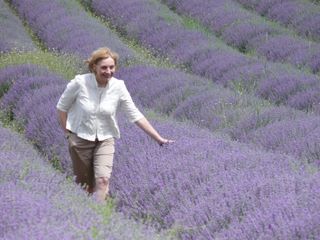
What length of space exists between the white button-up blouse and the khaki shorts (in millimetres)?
59

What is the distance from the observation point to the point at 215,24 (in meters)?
14.5

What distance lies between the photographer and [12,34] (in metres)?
13.4

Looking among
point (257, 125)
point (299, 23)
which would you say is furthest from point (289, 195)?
point (299, 23)

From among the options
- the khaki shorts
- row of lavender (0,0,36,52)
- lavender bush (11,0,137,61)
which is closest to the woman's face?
the khaki shorts

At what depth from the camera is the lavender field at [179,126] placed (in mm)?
3547

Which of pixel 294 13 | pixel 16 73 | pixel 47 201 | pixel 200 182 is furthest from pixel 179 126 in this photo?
pixel 294 13

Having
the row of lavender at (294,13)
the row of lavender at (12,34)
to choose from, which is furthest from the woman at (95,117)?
the row of lavender at (294,13)

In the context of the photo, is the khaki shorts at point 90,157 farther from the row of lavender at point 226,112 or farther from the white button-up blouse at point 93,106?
the row of lavender at point 226,112

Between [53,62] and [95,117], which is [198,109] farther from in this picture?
[53,62]

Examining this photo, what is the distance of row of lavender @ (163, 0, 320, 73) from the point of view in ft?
37.0

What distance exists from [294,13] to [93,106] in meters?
10.4

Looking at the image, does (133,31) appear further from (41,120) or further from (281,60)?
(41,120)

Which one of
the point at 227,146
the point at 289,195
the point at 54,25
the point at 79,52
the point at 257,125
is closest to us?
the point at 289,195

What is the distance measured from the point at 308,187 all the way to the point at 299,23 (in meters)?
10.6
